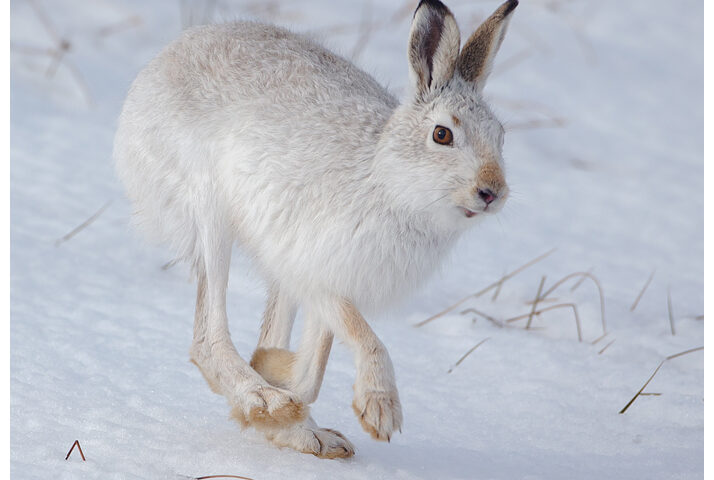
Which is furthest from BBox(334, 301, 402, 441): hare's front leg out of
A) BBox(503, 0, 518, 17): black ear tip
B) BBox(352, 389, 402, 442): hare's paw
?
BBox(503, 0, 518, 17): black ear tip

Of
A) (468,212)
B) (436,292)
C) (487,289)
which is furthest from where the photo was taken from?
(436,292)

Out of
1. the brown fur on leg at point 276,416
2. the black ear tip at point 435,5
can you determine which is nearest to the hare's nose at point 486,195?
the black ear tip at point 435,5

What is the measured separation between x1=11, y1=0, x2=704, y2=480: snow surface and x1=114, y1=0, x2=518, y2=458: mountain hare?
227mm

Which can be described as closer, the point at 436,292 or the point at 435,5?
the point at 435,5

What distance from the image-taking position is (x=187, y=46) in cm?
335

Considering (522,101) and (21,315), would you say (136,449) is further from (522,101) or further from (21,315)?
(522,101)

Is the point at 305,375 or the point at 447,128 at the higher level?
the point at 447,128

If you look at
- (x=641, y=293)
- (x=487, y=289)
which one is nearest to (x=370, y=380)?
(x=487, y=289)

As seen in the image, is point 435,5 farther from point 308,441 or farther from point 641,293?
point 641,293

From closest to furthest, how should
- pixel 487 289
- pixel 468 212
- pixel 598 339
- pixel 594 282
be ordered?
pixel 468 212, pixel 598 339, pixel 487 289, pixel 594 282

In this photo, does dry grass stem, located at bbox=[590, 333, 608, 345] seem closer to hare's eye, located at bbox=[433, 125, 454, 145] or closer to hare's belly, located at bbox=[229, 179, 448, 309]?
hare's belly, located at bbox=[229, 179, 448, 309]

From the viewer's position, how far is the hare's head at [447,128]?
2756 mm

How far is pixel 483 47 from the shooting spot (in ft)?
9.96

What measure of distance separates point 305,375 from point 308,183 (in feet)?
1.92
